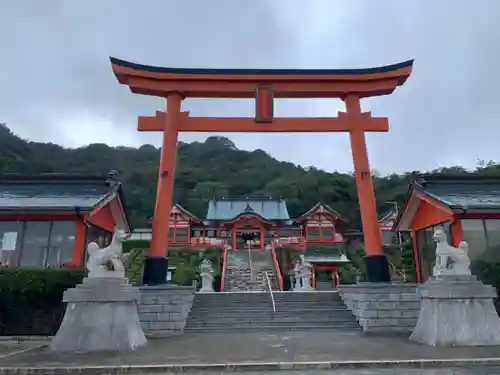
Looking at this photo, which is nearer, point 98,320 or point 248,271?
point 98,320

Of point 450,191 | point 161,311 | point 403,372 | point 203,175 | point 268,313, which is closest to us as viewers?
point 403,372

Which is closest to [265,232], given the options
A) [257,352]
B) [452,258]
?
[452,258]

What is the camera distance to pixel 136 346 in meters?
7.64

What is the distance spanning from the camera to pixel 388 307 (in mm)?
10438

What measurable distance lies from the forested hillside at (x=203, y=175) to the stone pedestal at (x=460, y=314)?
48.2 meters

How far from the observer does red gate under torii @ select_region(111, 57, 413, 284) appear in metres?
11.7

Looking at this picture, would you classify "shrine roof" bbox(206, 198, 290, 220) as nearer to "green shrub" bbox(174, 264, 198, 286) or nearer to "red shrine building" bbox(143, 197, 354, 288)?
"red shrine building" bbox(143, 197, 354, 288)

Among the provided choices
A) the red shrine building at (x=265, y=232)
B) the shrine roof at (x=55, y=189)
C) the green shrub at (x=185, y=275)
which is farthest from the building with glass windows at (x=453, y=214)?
the red shrine building at (x=265, y=232)

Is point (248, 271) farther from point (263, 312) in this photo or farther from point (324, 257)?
point (263, 312)

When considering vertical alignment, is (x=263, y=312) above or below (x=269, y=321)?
above

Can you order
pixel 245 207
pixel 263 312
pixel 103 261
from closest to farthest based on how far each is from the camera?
1. pixel 103 261
2. pixel 263 312
3. pixel 245 207

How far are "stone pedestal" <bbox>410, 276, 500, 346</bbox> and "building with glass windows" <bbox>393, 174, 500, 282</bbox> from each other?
4.55 metres

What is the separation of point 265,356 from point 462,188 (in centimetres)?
1225

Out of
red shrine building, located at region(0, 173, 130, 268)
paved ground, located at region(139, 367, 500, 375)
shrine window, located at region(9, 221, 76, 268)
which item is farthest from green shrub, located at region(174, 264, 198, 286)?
paved ground, located at region(139, 367, 500, 375)
